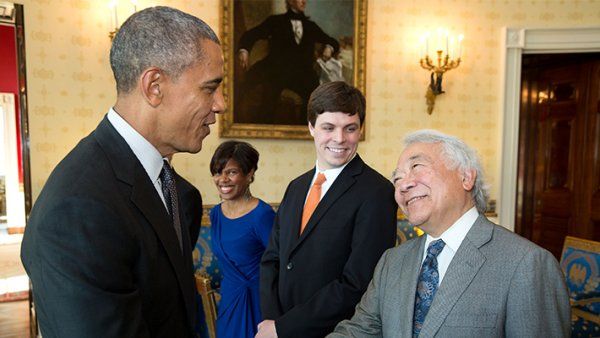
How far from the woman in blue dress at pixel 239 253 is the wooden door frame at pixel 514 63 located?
3497 mm

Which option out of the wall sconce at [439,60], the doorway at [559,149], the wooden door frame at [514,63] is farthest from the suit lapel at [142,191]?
the doorway at [559,149]

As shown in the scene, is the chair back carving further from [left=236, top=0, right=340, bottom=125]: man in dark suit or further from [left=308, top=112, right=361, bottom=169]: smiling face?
[left=236, top=0, right=340, bottom=125]: man in dark suit

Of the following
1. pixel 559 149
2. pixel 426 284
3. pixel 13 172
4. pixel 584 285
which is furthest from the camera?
pixel 13 172

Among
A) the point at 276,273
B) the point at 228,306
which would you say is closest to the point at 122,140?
the point at 276,273

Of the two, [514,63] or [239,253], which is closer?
[239,253]

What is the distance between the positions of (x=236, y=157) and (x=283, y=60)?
2.16 meters

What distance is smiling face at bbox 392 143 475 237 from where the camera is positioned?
159 centimetres

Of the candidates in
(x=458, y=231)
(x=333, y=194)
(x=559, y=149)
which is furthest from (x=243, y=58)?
(x=559, y=149)

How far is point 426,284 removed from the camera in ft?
5.19

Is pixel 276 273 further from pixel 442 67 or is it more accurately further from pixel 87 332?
pixel 442 67

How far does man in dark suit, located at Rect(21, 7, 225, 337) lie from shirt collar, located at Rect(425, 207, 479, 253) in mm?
870

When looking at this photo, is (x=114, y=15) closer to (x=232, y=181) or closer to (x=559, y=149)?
(x=232, y=181)

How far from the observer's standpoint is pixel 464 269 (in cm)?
147

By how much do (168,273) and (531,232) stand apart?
6.31 m
